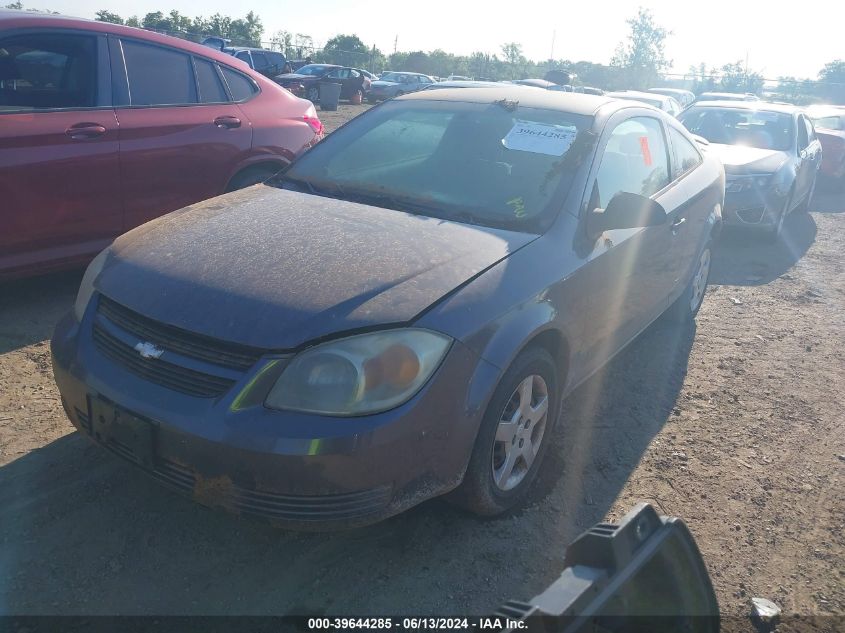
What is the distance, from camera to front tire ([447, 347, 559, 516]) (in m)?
2.69

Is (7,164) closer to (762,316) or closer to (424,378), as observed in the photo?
(424,378)

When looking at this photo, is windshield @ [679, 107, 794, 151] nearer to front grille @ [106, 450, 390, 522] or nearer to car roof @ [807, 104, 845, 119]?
car roof @ [807, 104, 845, 119]

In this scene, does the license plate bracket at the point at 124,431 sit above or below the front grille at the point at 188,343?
below

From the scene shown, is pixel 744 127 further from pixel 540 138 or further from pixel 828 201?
pixel 540 138

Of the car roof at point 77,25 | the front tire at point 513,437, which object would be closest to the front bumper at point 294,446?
the front tire at point 513,437

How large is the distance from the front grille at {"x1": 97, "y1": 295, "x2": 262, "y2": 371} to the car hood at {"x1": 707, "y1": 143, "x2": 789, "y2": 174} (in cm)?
660

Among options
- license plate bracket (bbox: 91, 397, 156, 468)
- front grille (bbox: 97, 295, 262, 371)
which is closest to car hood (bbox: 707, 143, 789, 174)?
front grille (bbox: 97, 295, 262, 371)

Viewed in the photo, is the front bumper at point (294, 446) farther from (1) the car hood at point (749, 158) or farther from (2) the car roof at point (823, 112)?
(2) the car roof at point (823, 112)

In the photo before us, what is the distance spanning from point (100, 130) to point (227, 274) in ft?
8.24

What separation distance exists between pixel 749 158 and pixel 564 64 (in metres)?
54.2

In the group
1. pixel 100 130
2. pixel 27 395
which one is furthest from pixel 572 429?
pixel 100 130

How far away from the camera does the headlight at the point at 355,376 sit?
231cm

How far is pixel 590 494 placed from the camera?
10.6ft

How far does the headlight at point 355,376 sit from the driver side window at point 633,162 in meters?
1.41
